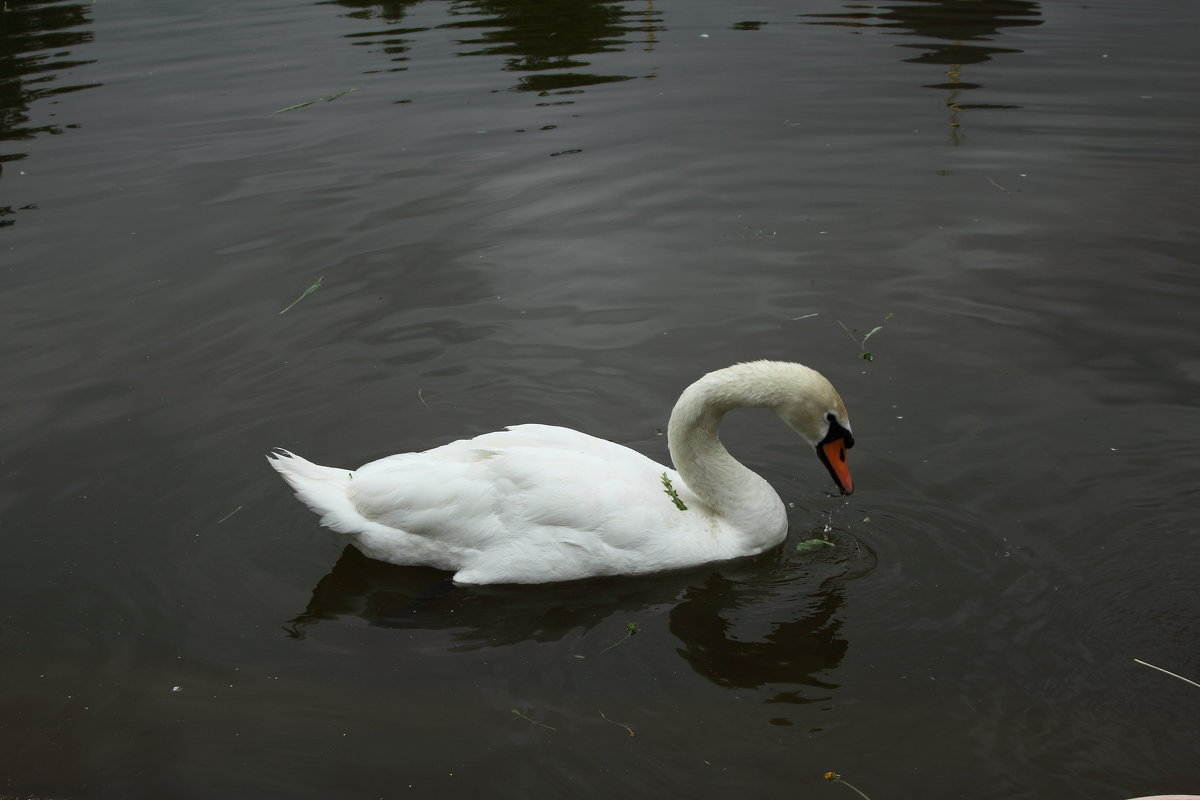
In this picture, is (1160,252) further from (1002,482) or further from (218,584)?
(218,584)

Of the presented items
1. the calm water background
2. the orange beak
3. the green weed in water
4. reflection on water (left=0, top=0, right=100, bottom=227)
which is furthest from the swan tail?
reflection on water (left=0, top=0, right=100, bottom=227)

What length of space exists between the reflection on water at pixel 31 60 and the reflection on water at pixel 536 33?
4459mm

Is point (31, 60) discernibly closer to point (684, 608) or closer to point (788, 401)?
point (788, 401)

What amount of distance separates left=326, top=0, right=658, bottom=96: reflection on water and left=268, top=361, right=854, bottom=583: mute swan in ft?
29.4

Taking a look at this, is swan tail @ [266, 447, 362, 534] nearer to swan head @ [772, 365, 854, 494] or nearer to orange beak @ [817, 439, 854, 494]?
swan head @ [772, 365, 854, 494]

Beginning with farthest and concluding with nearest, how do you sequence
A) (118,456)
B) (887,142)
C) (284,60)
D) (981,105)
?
1. (284,60)
2. (981,105)
3. (887,142)
4. (118,456)

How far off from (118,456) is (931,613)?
4886mm

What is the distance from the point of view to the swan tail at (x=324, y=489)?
6027 mm

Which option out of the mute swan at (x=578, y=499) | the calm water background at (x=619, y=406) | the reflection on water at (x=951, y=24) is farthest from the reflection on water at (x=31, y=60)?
the reflection on water at (x=951, y=24)

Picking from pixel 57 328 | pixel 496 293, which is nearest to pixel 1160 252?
pixel 496 293

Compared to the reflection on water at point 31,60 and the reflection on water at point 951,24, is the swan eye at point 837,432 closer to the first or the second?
the reflection on water at point 951,24

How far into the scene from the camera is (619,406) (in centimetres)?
742

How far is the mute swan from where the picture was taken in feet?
19.2

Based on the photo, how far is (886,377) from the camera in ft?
24.6
